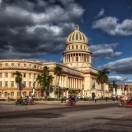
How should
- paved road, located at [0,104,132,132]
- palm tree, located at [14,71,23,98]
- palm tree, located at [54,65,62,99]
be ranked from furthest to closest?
palm tree, located at [54,65,62,99] < palm tree, located at [14,71,23,98] < paved road, located at [0,104,132,132]

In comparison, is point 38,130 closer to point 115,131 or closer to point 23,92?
point 115,131

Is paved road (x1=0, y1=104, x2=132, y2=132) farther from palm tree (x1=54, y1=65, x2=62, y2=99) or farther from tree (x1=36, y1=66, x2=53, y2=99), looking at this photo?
palm tree (x1=54, y1=65, x2=62, y2=99)

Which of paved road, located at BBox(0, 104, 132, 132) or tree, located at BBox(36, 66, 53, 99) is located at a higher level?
tree, located at BBox(36, 66, 53, 99)

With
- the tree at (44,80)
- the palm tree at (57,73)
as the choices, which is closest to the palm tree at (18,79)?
the tree at (44,80)

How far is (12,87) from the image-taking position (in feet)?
535

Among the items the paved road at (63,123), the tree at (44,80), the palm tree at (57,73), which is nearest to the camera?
the paved road at (63,123)

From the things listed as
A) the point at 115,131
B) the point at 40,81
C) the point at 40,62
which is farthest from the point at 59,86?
the point at 115,131

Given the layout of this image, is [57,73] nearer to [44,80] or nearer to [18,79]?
[44,80]

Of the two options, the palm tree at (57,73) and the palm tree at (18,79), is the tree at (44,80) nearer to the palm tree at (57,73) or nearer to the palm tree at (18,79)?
the palm tree at (57,73)

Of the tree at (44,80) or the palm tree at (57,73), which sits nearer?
the tree at (44,80)

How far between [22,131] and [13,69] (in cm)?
14751

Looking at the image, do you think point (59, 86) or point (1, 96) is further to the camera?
point (59, 86)

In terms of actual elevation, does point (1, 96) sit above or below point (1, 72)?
below

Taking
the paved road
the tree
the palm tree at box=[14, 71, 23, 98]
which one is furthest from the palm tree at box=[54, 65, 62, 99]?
the paved road
